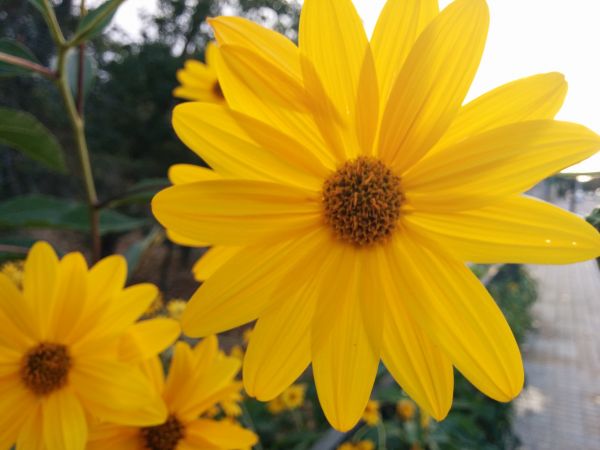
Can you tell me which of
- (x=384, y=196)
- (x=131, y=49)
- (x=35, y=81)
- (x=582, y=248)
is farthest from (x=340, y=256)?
(x=131, y=49)

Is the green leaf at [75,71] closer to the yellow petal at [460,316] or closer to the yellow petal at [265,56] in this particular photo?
the yellow petal at [265,56]

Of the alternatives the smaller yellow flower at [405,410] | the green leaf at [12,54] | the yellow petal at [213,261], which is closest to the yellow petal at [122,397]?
the yellow petal at [213,261]

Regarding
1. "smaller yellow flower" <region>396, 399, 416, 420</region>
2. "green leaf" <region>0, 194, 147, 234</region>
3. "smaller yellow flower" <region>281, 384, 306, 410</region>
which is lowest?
"smaller yellow flower" <region>396, 399, 416, 420</region>

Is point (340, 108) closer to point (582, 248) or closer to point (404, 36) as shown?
point (404, 36)

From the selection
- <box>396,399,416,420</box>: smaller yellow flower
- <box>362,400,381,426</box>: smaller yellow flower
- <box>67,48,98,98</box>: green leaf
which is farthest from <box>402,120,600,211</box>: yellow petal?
<box>396,399,416,420</box>: smaller yellow flower

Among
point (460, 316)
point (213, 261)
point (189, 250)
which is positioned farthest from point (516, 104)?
point (189, 250)

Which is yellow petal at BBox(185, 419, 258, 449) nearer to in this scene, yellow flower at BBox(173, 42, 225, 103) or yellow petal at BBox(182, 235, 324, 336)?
yellow petal at BBox(182, 235, 324, 336)
